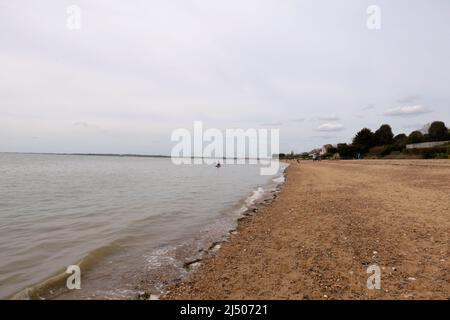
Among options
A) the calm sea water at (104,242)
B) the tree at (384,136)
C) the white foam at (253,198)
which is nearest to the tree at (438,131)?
the tree at (384,136)

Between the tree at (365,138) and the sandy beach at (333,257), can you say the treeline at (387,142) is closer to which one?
the tree at (365,138)

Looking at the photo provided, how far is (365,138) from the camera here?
94750mm

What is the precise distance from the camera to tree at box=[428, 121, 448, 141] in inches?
2832

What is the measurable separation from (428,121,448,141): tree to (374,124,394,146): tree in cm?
1686

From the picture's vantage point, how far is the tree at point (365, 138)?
308 feet

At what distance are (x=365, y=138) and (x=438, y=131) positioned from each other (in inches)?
897

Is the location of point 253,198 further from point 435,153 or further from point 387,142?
point 387,142

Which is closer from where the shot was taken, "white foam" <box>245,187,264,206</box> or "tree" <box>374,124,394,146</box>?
"white foam" <box>245,187,264,206</box>

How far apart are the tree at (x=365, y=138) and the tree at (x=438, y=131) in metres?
19.1

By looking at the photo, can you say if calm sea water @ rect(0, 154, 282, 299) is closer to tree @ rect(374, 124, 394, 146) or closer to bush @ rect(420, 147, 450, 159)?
bush @ rect(420, 147, 450, 159)

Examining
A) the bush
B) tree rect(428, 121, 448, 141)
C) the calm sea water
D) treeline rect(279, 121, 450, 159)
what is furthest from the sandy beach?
tree rect(428, 121, 448, 141)
